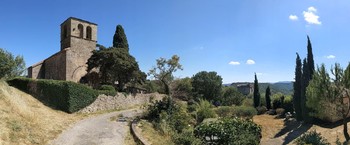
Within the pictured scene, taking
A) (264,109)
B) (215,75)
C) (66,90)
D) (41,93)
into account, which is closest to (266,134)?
(66,90)

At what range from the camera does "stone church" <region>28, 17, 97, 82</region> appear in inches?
1393

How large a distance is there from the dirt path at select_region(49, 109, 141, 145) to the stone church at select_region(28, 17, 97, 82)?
19753 mm

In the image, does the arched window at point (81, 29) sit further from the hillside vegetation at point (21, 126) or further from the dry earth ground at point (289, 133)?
the dry earth ground at point (289, 133)

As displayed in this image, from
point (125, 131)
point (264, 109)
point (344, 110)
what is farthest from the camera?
point (264, 109)

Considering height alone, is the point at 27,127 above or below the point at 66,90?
below

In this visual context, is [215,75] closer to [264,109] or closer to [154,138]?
[264,109]

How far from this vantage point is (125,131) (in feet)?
50.7

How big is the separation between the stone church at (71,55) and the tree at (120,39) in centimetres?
282

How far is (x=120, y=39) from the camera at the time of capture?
4128 cm

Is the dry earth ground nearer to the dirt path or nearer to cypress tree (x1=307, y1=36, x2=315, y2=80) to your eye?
cypress tree (x1=307, y1=36, x2=315, y2=80)

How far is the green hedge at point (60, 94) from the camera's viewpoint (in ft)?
67.1

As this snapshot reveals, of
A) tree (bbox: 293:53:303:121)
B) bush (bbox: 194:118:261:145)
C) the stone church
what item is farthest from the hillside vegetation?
tree (bbox: 293:53:303:121)

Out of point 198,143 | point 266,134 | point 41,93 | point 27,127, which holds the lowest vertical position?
point 266,134

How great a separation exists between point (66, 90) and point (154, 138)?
9621 mm
